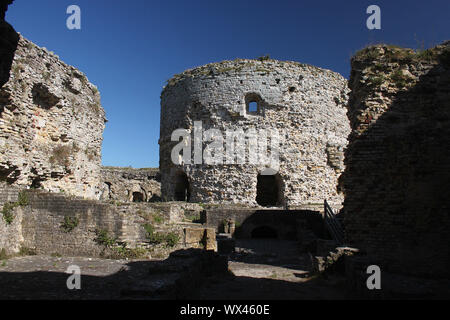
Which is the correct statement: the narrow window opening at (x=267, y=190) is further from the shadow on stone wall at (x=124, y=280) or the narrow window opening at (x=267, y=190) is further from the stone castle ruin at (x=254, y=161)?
the shadow on stone wall at (x=124, y=280)

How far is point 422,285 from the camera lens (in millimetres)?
→ 4406

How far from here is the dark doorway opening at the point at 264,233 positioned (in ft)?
47.3

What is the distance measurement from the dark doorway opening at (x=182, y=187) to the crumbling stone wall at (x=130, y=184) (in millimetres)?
5823

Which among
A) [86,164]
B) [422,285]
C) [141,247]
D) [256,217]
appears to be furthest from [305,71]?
[422,285]

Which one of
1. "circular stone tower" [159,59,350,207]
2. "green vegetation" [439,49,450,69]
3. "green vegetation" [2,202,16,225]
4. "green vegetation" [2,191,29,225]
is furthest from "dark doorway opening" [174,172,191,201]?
"green vegetation" [439,49,450,69]

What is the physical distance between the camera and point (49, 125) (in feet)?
33.5

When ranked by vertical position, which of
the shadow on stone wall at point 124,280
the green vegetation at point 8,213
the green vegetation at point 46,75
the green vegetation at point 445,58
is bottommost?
the shadow on stone wall at point 124,280

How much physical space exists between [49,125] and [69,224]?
3.74 meters

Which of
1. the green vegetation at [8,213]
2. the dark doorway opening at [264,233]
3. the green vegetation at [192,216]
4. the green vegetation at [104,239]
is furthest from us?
the dark doorway opening at [264,233]

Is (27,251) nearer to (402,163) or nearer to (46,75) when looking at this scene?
(46,75)

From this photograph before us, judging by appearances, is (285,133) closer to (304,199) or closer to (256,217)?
(304,199)

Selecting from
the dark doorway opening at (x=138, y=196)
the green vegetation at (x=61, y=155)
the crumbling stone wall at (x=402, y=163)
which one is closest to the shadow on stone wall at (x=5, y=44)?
the green vegetation at (x=61, y=155)

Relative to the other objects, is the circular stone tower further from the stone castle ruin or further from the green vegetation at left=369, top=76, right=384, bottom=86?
the green vegetation at left=369, top=76, right=384, bottom=86
